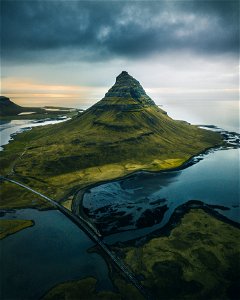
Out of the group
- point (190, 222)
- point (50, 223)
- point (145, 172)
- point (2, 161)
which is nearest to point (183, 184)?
point (145, 172)

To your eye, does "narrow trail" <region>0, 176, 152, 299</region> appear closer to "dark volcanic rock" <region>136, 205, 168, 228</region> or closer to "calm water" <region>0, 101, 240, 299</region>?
"calm water" <region>0, 101, 240, 299</region>

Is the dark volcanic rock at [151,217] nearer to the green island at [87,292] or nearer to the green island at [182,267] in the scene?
the green island at [182,267]

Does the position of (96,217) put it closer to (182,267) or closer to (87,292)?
(87,292)

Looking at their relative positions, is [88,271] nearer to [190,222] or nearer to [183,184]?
[190,222]

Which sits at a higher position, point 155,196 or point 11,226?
point 11,226

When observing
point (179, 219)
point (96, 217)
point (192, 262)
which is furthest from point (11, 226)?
point (192, 262)

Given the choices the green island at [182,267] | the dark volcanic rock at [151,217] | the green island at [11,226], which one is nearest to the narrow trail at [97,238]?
the green island at [182,267]
